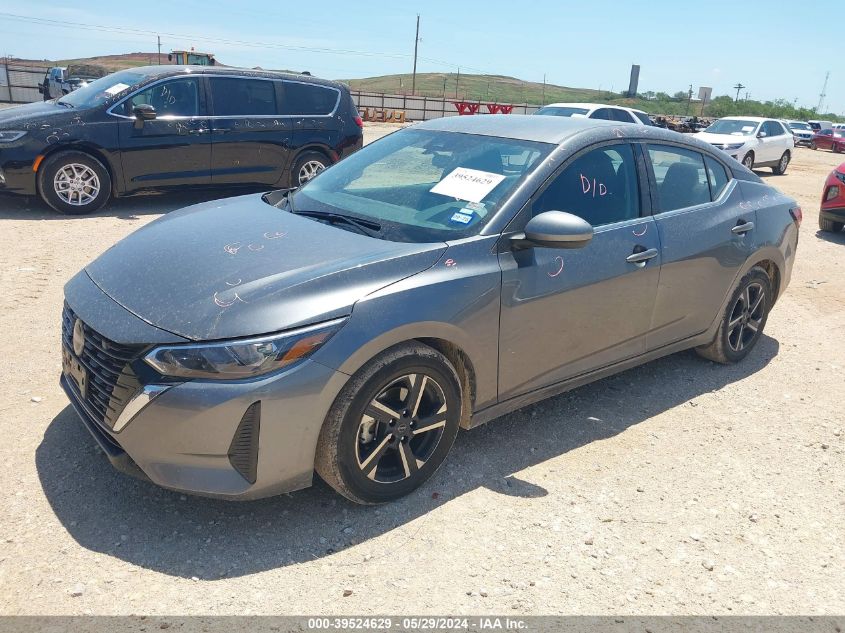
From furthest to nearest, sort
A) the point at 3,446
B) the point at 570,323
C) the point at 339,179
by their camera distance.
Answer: the point at 339,179, the point at 570,323, the point at 3,446

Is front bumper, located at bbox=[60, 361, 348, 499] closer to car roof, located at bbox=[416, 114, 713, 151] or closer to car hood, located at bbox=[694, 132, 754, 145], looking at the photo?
car roof, located at bbox=[416, 114, 713, 151]

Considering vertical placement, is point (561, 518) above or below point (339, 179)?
below

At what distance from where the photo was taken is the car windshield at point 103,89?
8.51 metres

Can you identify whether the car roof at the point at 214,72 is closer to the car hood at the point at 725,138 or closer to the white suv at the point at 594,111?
the white suv at the point at 594,111

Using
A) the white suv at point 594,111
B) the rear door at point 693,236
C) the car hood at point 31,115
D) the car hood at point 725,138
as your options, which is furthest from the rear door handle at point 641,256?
the car hood at point 725,138

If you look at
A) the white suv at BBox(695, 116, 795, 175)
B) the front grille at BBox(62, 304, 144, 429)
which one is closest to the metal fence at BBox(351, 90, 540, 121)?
the white suv at BBox(695, 116, 795, 175)

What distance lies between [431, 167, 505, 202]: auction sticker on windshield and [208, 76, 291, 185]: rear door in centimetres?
618

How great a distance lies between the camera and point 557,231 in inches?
128

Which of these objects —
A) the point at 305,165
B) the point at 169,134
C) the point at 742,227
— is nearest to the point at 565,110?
the point at 305,165

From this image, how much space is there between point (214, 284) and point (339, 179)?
147 cm

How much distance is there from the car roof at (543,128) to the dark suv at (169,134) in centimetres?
535

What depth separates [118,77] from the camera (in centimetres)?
898

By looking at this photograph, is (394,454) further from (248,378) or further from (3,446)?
(3,446)

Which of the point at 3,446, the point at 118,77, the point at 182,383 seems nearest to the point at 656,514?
the point at 182,383
